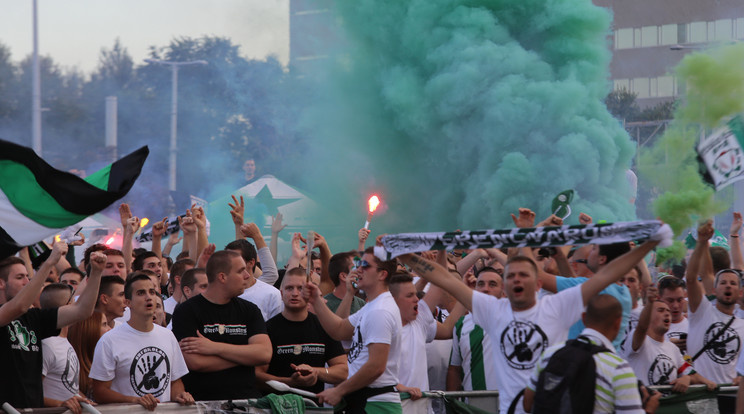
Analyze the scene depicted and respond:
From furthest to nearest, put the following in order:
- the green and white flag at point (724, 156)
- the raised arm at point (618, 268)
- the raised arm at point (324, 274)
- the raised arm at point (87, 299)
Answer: the green and white flag at point (724, 156)
the raised arm at point (324, 274)
the raised arm at point (87, 299)
the raised arm at point (618, 268)

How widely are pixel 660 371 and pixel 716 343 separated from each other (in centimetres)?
79

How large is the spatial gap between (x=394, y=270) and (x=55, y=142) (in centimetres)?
3626

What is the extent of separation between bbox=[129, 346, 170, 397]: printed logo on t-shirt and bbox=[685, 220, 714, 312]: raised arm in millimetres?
4070

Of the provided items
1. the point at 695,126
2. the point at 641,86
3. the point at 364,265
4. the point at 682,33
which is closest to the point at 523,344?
the point at 364,265

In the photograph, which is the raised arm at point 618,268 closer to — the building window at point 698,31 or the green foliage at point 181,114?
the green foliage at point 181,114

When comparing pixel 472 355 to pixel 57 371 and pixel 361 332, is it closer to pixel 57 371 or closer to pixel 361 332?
pixel 361 332

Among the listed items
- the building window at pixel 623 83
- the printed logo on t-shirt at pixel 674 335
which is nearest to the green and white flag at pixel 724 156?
the printed logo on t-shirt at pixel 674 335

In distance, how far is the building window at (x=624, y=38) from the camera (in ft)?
136

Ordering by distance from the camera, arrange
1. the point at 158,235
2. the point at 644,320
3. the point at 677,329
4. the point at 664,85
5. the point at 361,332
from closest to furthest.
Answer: the point at 361,332 → the point at 644,320 → the point at 677,329 → the point at 158,235 → the point at 664,85

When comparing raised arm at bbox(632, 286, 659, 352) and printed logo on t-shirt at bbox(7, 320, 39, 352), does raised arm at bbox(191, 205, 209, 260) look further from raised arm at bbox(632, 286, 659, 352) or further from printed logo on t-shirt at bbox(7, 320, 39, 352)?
raised arm at bbox(632, 286, 659, 352)

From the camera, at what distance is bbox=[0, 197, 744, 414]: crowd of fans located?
219 inches

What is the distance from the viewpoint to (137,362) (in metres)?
6.29

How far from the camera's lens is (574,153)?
25.3 m

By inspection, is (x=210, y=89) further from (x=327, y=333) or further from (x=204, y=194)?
(x=327, y=333)
